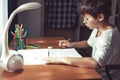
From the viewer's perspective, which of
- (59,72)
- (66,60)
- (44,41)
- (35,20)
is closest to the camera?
(59,72)

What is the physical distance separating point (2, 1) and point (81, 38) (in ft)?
7.77

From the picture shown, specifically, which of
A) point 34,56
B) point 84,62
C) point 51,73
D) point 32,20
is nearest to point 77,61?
point 84,62

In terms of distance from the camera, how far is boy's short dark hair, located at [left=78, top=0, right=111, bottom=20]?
1.67 m

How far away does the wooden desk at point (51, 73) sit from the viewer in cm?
134

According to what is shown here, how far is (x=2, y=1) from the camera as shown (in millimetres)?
1937

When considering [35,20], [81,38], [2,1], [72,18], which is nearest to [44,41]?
[2,1]

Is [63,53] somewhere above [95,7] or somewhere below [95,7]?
below

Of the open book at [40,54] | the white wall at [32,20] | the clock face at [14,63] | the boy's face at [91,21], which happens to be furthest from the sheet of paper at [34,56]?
the white wall at [32,20]

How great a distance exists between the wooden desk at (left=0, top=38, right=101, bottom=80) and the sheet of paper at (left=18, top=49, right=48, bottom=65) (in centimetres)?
7

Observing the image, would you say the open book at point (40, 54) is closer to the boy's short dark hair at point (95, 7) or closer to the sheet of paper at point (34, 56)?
the sheet of paper at point (34, 56)

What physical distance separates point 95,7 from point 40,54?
1.56 feet

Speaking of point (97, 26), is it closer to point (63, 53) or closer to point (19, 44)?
point (63, 53)

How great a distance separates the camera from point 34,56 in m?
1.69

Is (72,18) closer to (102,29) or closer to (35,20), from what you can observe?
(35,20)
